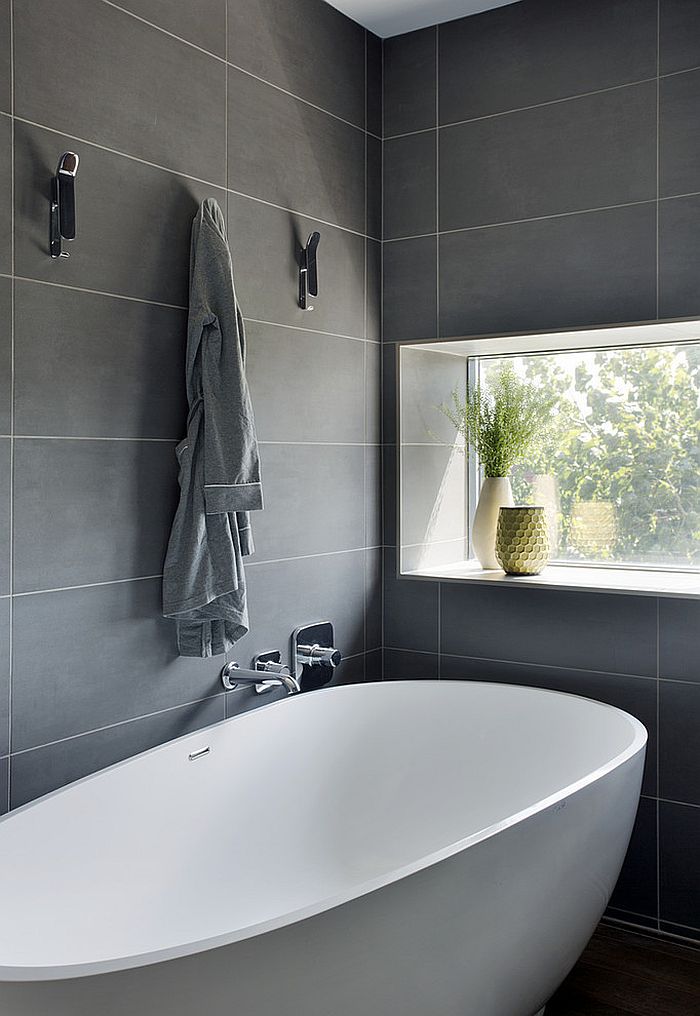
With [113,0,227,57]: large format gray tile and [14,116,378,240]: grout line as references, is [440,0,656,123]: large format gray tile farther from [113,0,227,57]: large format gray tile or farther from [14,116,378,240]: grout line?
[113,0,227,57]: large format gray tile

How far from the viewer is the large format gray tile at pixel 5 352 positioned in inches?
81.4

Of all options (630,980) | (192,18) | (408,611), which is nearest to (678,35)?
(192,18)

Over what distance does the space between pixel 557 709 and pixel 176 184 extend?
67.8 inches

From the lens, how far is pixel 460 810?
2.67 metres

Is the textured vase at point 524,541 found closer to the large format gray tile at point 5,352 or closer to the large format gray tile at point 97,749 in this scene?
the large format gray tile at point 97,749

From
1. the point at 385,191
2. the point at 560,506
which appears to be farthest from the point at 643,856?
the point at 385,191

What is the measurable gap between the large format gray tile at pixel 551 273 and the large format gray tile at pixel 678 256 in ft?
0.09

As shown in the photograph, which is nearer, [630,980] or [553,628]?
[630,980]

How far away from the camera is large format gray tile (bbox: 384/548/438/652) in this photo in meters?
3.22

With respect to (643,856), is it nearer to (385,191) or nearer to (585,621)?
(585,621)

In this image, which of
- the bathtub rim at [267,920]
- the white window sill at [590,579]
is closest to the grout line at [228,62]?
the white window sill at [590,579]

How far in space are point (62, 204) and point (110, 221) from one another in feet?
0.62

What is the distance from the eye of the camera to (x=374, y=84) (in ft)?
10.7

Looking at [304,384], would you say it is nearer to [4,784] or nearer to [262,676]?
[262,676]
